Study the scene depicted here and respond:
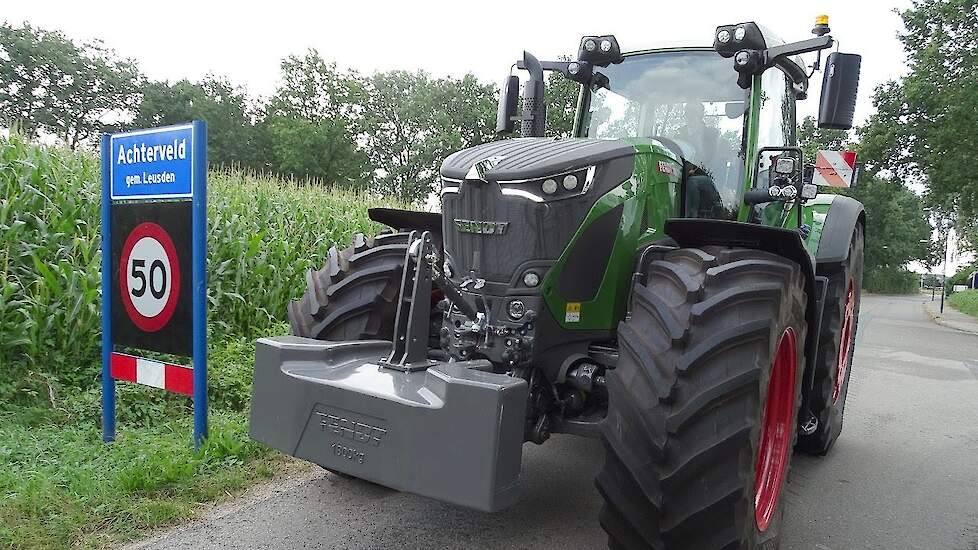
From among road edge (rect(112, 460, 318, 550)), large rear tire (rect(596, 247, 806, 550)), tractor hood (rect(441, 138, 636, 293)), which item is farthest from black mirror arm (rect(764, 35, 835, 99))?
road edge (rect(112, 460, 318, 550))

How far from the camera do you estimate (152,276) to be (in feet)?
13.5

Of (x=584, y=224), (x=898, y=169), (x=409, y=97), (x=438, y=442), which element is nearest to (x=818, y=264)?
(x=584, y=224)

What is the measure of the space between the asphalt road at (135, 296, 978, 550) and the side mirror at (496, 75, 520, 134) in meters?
2.04

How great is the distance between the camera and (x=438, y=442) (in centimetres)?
234

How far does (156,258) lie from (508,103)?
2247 mm

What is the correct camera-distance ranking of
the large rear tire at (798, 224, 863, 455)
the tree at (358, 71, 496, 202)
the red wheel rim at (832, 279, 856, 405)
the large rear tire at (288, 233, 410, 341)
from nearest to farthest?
the large rear tire at (288, 233, 410, 341) < the large rear tire at (798, 224, 863, 455) < the red wheel rim at (832, 279, 856, 405) < the tree at (358, 71, 496, 202)

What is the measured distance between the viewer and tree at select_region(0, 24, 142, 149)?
132 feet

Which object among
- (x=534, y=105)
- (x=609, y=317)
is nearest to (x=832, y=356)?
(x=609, y=317)

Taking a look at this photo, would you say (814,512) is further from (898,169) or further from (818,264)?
(898,169)

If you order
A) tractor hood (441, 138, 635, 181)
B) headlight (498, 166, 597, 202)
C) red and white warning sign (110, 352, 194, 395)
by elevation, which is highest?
tractor hood (441, 138, 635, 181)

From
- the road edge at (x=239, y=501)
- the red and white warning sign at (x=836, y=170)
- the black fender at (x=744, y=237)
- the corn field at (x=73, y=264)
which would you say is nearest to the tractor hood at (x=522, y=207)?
the black fender at (x=744, y=237)

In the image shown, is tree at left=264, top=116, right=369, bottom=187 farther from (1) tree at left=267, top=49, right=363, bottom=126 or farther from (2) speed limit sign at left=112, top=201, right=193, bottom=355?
(2) speed limit sign at left=112, top=201, right=193, bottom=355

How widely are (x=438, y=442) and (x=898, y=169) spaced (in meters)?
22.1

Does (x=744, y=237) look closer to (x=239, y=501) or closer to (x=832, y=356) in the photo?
(x=832, y=356)
